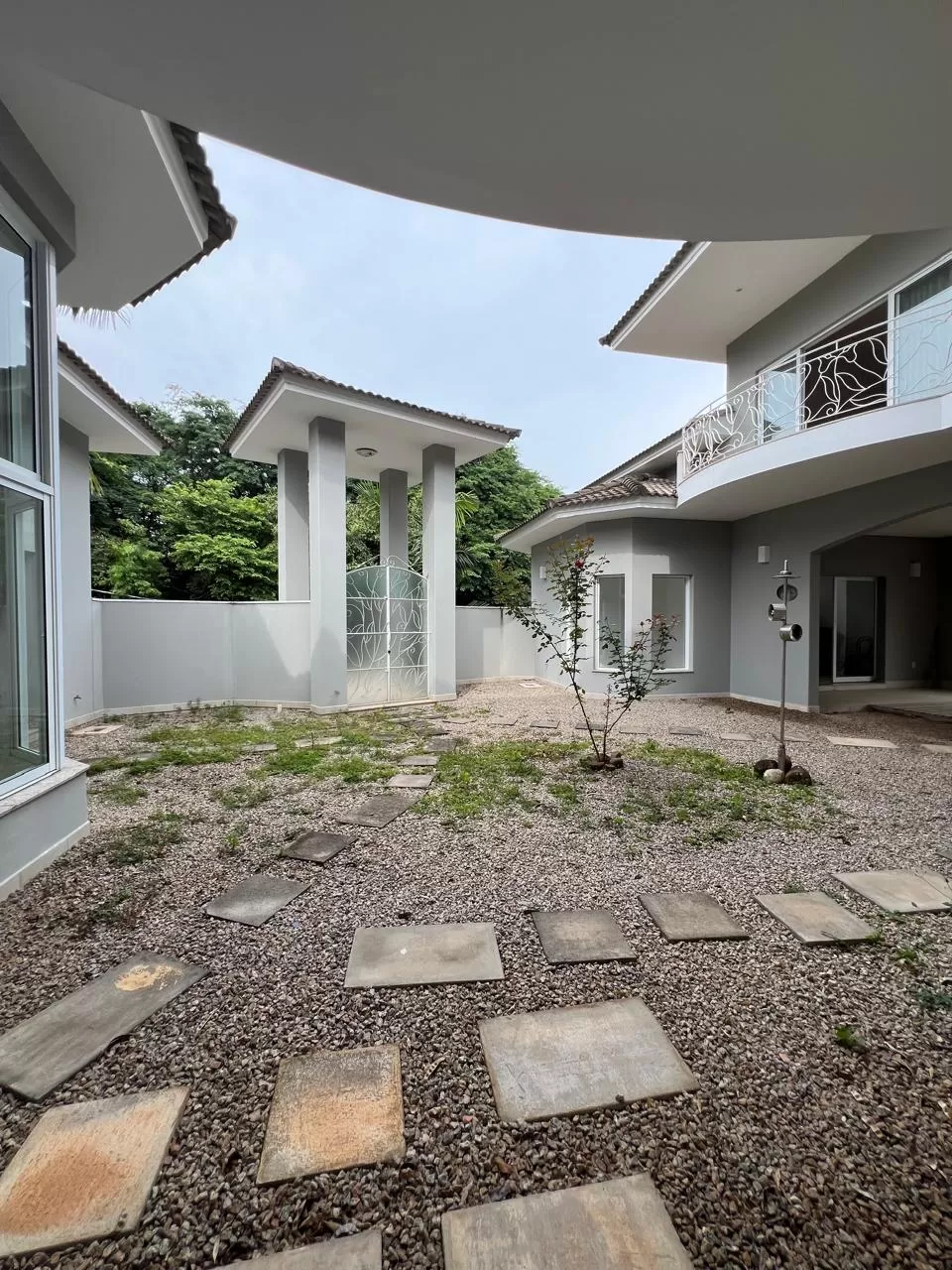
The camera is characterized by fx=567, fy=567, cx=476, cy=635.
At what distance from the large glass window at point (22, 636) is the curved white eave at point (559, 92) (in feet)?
8.10

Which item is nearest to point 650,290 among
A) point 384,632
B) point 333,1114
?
point 384,632

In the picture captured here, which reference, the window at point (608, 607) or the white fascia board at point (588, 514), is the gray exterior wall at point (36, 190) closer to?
the white fascia board at point (588, 514)

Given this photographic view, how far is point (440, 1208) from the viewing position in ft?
4.44

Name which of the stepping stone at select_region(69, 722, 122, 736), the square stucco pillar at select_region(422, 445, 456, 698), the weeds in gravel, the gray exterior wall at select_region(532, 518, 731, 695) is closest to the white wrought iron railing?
the gray exterior wall at select_region(532, 518, 731, 695)

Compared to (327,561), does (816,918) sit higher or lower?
A: lower

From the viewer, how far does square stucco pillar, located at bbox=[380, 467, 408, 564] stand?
426 inches

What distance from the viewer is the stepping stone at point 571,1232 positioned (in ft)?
4.04

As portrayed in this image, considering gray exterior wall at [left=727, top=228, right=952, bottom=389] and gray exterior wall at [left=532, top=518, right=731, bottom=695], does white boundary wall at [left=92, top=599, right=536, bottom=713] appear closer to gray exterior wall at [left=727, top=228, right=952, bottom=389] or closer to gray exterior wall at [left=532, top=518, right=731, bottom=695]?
gray exterior wall at [left=532, top=518, right=731, bottom=695]

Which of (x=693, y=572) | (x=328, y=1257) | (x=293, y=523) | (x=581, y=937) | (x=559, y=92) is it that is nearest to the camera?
(x=328, y=1257)

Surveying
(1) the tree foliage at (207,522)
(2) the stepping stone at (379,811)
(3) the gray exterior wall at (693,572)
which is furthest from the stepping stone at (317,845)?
(1) the tree foliage at (207,522)

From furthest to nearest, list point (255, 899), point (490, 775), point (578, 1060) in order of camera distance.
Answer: point (490, 775)
point (255, 899)
point (578, 1060)

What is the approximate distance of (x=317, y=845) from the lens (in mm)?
3617

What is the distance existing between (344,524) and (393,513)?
2675mm

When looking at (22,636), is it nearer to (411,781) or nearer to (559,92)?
(411,781)
